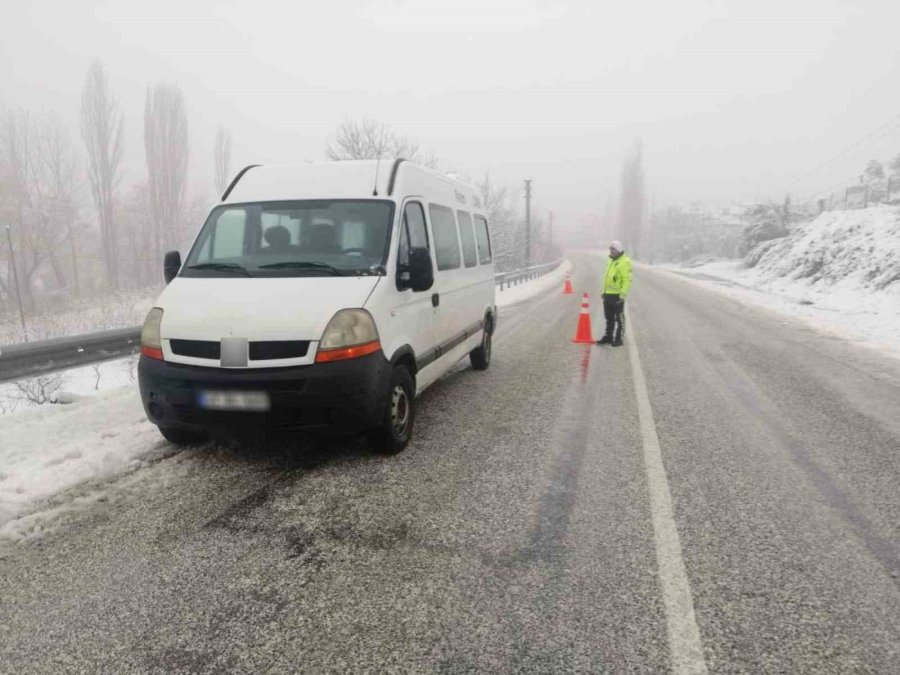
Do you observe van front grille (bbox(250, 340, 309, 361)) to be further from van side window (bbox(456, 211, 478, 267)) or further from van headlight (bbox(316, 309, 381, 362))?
van side window (bbox(456, 211, 478, 267))

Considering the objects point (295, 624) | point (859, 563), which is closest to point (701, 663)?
point (859, 563)

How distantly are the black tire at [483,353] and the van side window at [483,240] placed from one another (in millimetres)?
901

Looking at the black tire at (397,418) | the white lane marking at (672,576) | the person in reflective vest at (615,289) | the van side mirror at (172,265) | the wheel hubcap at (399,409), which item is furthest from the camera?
the person in reflective vest at (615,289)

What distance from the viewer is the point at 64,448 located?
4105mm

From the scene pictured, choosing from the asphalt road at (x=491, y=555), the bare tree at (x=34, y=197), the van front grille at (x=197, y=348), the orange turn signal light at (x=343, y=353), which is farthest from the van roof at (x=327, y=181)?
the bare tree at (x=34, y=197)

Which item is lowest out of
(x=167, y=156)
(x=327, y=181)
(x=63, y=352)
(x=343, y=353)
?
(x=63, y=352)

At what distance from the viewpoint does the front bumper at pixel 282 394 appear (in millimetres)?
3471

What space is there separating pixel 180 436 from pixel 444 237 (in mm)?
3052

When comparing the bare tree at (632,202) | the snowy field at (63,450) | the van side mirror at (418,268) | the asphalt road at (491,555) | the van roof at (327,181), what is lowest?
the asphalt road at (491,555)

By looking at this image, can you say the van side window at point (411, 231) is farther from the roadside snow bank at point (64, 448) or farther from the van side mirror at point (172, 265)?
the roadside snow bank at point (64, 448)

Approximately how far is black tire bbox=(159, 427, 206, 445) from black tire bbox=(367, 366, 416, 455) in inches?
58.7

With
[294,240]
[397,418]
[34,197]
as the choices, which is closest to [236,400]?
[397,418]

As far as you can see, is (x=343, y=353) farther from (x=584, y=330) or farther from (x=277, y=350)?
(x=584, y=330)

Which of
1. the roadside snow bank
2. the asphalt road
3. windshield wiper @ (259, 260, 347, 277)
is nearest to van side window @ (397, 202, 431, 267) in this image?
windshield wiper @ (259, 260, 347, 277)
